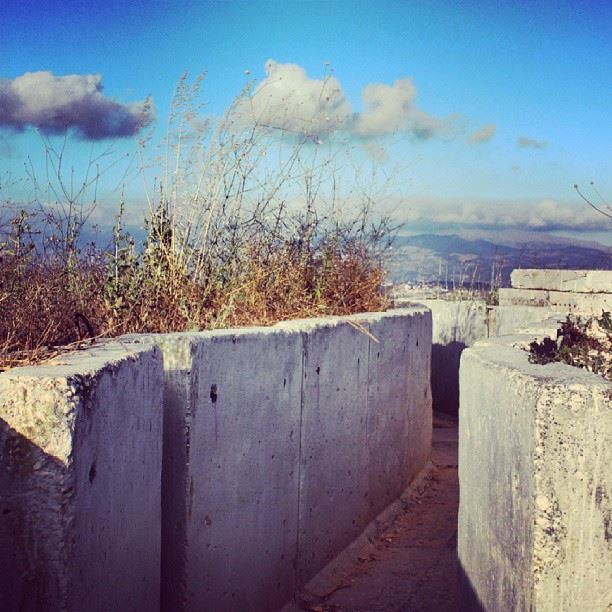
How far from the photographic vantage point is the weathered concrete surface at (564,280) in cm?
835

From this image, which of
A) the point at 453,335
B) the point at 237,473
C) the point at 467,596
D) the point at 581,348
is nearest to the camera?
the point at 467,596

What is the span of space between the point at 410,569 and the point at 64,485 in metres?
3.00

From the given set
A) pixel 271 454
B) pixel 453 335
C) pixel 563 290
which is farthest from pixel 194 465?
pixel 453 335

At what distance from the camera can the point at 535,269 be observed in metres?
9.89

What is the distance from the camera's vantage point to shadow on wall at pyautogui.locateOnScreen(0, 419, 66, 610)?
6.02ft

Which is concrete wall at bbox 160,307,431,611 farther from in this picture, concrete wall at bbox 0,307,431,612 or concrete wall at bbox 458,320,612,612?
concrete wall at bbox 458,320,612,612

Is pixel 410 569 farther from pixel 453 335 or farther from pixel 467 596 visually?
pixel 453 335

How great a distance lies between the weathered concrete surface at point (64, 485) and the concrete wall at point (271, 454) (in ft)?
1.98

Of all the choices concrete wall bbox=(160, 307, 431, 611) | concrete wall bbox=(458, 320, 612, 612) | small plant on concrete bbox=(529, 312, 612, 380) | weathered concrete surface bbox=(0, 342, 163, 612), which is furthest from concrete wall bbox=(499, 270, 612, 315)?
weathered concrete surface bbox=(0, 342, 163, 612)

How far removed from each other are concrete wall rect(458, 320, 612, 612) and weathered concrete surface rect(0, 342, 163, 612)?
1107 millimetres

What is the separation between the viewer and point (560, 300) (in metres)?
9.27

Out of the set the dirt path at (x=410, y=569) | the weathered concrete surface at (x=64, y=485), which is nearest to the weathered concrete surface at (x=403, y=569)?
the dirt path at (x=410, y=569)

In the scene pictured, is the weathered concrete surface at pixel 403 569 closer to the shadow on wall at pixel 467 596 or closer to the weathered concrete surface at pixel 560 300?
the shadow on wall at pixel 467 596

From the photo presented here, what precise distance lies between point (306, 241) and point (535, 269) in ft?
16.6
